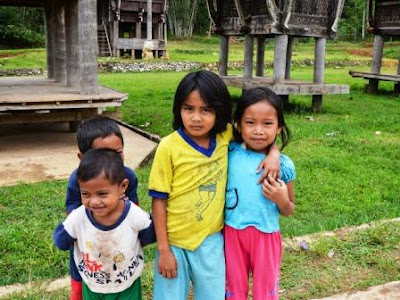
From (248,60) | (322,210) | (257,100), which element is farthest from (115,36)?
(257,100)

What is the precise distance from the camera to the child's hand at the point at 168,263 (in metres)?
2.19

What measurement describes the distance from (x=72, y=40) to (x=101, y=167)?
6.21m

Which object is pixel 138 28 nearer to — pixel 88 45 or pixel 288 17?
pixel 288 17

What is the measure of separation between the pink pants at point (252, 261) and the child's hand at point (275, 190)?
0.19 m

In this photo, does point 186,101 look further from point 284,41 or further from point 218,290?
point 284,41

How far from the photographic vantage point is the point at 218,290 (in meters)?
2.28

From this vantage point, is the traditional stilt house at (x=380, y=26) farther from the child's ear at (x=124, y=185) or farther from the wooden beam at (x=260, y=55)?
the child's ear at (x=124, y=185)

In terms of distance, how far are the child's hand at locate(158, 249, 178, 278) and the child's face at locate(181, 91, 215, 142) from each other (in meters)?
0.56

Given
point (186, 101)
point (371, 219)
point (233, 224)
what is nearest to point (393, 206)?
point (371, 219)

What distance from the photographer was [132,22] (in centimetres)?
2883

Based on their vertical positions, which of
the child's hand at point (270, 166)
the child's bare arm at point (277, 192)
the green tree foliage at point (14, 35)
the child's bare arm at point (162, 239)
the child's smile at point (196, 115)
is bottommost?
the child's bare arm at point (162, 239)

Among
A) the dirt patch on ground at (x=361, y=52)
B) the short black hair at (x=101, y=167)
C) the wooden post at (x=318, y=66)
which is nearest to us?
the short black hair at (x=101, y=167)

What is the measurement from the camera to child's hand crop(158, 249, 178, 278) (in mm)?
2193

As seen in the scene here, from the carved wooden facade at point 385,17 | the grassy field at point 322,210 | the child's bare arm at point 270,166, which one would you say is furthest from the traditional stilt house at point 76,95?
the carved wooden facade at point 385,17
